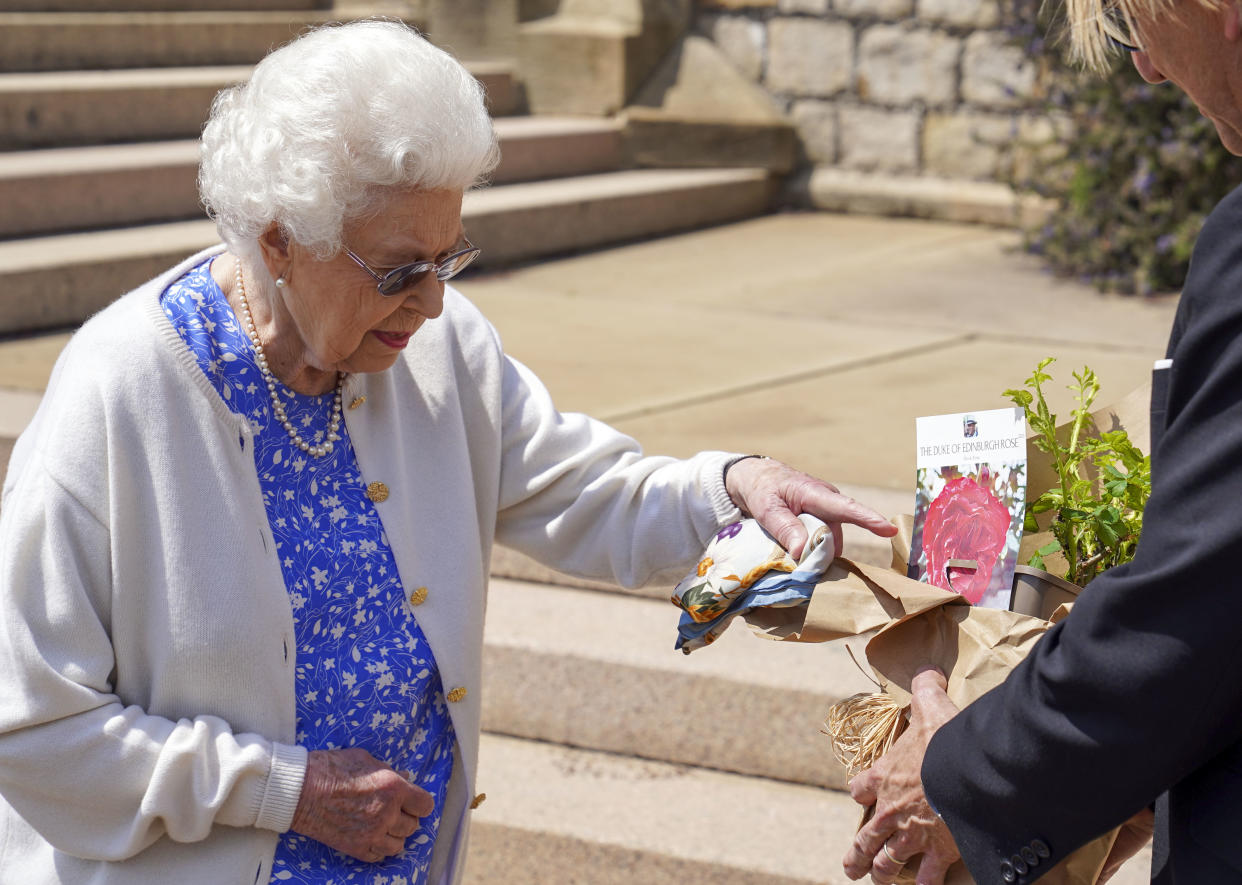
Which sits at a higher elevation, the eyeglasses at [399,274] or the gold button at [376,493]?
the eyeglasses at [399,274]

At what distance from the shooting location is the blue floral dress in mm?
1752

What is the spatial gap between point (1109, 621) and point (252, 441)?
3.37 ft

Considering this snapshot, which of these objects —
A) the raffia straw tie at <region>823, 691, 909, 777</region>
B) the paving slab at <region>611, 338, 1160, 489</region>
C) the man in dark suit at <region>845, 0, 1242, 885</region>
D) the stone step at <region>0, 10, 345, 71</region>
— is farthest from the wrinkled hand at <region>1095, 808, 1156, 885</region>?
the stone step at <region>0, 10, 345, 71</region>

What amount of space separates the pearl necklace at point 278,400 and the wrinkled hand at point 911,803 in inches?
30.9

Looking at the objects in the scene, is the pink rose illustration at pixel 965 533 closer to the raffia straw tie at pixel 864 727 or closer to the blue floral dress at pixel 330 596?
the raffia straw tie at pixel 864 727

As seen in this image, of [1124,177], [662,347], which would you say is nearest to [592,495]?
[662,347]

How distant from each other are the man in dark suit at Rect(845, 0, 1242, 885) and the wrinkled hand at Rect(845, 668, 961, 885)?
50mm

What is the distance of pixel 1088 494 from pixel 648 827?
1.38 m

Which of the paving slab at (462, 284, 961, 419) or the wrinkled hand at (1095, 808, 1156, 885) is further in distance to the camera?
the paving slab at (462, 284, 961, 419)

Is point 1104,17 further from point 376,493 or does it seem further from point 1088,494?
point 376,493

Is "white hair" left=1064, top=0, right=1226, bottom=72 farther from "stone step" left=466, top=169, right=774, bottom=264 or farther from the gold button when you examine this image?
"stone step" left=466, top=169, right=774, bottom=264

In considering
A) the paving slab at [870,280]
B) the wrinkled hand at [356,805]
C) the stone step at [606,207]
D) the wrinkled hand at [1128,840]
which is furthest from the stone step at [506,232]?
the wrinkled hand at [1128,840]

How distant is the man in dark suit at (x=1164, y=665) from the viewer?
1195 mm

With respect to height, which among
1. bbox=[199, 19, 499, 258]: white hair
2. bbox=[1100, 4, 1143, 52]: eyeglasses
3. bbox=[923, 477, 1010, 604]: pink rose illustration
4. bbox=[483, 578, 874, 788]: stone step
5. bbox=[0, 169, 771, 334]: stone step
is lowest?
bbox=[483, 578, 874, 788]: stone step
